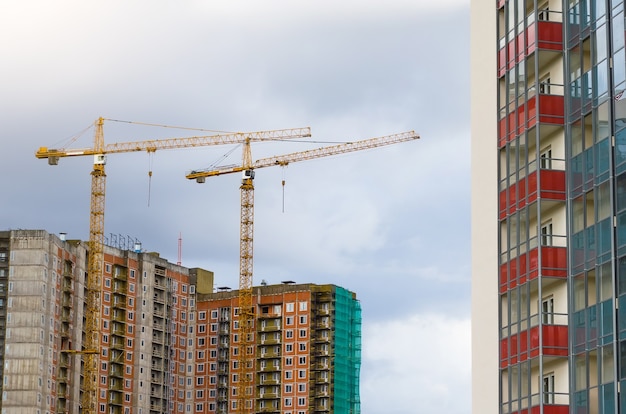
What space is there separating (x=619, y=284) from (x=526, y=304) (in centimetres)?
789

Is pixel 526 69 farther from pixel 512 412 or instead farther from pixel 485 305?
pixel 512 412

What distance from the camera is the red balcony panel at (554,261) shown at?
58.8 metres

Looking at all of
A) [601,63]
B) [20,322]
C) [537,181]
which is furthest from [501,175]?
[20,322]

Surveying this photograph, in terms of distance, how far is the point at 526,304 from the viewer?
61.0 meters

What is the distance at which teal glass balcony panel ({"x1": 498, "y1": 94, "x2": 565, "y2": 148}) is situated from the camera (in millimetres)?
60781

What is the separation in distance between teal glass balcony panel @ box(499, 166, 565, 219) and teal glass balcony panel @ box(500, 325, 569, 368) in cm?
564

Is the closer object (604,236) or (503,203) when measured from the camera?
(604,236)

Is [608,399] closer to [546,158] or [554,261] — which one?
[554,261]

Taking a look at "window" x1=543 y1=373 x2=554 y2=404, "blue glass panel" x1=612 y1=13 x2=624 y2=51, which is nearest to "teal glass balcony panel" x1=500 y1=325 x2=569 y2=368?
"window" x1=543 y1=373 x2=554 y2=404

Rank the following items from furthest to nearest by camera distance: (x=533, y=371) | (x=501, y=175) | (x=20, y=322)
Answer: (x=20, y=322)
(x=501, y=175)
(x=533, y=371)

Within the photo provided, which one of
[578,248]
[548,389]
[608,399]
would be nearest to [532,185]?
[578,248]

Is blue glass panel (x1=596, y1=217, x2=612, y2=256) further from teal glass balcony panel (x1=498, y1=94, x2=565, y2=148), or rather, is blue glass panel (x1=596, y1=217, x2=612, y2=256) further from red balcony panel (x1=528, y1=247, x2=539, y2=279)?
teal glass balcony panel (x1=498, y1=94, x2=565, y2=148)

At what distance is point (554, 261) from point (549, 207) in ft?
8.98

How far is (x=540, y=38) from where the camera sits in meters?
61.8
